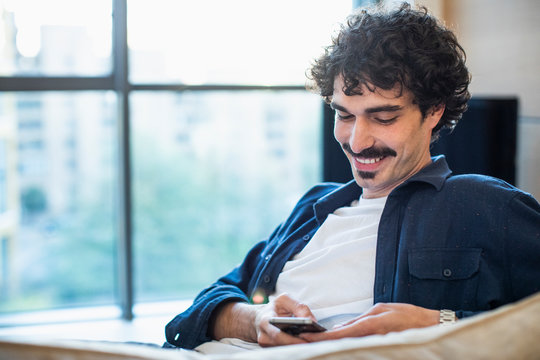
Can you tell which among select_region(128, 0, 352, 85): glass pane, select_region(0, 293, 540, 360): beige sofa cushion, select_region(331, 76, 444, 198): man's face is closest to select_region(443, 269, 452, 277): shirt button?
select_region(331, 76, 444, 198): man's face

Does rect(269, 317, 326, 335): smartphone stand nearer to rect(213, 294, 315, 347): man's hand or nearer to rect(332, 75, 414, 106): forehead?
rect(213, 294, 315, 347): man's hand

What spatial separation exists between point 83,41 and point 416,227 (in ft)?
7.99

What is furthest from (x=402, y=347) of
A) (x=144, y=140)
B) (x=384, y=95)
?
(x=144, y=140)

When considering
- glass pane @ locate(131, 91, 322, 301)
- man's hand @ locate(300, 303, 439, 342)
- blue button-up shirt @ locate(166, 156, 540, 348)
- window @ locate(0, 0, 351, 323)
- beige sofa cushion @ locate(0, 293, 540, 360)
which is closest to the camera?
beige sofa cushion @ locate(0, 293, 540, 360)

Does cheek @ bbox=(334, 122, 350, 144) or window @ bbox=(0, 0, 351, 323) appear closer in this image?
cheek @ bbox=(334, 122, 350, 144)

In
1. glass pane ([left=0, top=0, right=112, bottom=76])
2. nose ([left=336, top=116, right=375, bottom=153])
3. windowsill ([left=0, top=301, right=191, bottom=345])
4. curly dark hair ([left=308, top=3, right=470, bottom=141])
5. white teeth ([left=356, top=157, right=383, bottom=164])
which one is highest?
glass pane ([left=0, top=0, right=112, bottom=76])

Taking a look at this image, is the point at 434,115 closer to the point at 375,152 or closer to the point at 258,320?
the point at 375,152

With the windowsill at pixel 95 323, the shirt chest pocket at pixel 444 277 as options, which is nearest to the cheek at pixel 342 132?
the shirt chest pocket at pixel 444 277

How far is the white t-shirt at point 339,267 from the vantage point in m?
1.41

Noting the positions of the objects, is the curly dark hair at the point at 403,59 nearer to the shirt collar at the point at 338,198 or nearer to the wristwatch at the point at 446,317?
the shirt collar at the point at 338,198

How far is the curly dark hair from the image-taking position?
4.77 ft

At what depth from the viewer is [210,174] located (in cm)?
354

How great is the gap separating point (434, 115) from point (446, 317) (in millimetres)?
572

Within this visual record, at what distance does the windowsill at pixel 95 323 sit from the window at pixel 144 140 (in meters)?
0.06
